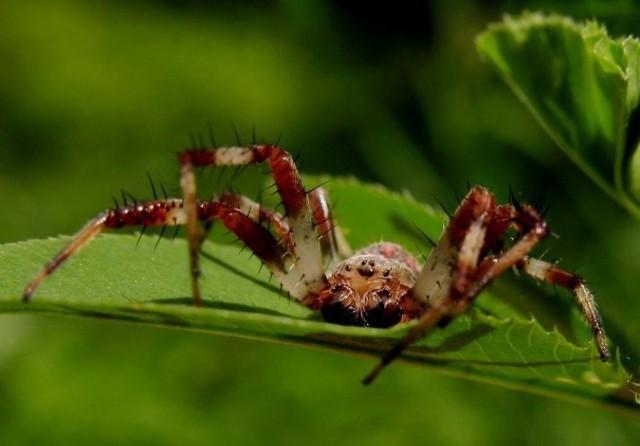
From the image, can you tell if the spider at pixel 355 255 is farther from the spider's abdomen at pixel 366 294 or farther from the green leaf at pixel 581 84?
the green leaf at pixel 581 84

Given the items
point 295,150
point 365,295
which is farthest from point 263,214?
point 295,150

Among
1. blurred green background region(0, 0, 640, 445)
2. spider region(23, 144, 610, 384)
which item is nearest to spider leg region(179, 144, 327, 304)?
spider region(23, 144, 610, 384)

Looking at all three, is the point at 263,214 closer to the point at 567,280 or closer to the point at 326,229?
the point at 326,229

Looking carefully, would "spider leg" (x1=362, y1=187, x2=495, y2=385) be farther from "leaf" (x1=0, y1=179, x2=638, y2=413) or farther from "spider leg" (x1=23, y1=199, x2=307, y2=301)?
"spider leg" (x1=23, y1=199, x2=307, y2=301)

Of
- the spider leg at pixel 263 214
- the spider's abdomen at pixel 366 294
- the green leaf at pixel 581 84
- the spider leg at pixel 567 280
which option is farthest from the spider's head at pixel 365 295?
the green leaf at pixel 581 84

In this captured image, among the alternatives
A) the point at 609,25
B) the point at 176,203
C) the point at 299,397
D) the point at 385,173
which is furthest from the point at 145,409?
the point at 609,25
